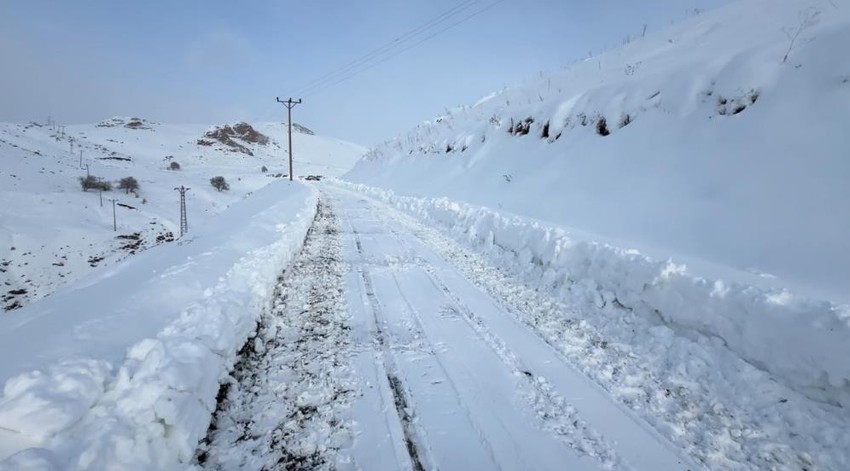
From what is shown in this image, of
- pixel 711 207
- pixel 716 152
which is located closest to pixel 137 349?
pixel 711 207

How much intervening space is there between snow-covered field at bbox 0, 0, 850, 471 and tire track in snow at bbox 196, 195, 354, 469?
20 millimetres

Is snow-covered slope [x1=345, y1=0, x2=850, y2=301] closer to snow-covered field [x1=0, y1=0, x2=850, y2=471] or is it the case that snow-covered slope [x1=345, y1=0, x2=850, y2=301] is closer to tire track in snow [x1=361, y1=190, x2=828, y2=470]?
snow-covered field [x1=0, y1=0, x2=850, y2=471]

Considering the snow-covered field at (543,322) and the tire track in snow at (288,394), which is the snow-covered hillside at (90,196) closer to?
the snow-covered field at (543,322)

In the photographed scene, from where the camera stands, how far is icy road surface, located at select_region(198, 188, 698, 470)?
2.62 meters

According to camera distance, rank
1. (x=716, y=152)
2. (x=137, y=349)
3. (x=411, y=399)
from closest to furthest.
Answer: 1. (x=137, y=349)
2. (x=411, y=399)
3. (x=716, y=152)

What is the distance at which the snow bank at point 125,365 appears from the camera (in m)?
2.04

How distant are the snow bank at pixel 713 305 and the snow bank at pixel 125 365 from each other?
474cm

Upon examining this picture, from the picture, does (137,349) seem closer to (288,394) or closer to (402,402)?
(288,394)

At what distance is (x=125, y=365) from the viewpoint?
2.66 metres

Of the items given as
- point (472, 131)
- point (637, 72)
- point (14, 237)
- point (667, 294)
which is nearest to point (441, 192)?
point (472, 131)

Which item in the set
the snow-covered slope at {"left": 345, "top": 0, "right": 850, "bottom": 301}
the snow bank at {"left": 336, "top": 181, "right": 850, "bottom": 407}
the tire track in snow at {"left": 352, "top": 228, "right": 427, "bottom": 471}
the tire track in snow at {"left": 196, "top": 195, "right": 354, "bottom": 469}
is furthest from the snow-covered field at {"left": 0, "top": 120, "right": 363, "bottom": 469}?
the snow-covered slope at {"left": 345, "top": 0, "right": 850, "bottom": 301}

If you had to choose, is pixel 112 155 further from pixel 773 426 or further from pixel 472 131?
pixel 773 426

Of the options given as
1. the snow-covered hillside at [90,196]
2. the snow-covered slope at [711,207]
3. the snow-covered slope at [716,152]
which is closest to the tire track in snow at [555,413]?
the snow-covered slope at [711,207]

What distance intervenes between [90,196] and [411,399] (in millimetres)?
49388
